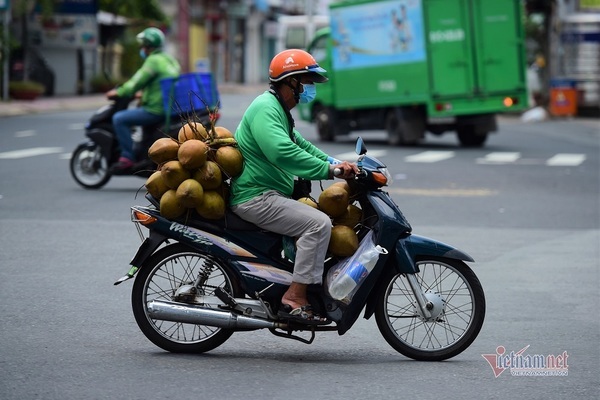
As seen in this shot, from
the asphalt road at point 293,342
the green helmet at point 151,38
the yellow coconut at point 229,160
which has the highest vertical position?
the green helmet at point 151,38

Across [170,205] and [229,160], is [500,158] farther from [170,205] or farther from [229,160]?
[170,205]

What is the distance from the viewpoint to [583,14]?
43.4m

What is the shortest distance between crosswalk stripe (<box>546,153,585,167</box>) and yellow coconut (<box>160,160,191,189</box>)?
16127mm

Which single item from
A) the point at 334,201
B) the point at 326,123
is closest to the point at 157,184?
the point at 334,201

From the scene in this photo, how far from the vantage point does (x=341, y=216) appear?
6.91m

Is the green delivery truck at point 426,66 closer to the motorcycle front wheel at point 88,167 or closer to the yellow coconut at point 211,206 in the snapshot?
the motorcycle front wheel at point 88,167

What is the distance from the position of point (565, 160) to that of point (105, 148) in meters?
10.7

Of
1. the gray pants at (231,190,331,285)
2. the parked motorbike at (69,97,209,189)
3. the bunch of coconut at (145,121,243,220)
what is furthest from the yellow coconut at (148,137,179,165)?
the parked motorbike at (69,97,209,189)

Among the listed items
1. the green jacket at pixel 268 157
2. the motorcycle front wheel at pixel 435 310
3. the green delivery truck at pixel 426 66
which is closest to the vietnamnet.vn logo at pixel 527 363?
the motorcycle front wheel at pixel 435 310

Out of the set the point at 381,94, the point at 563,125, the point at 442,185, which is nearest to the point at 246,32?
the point at 563,125

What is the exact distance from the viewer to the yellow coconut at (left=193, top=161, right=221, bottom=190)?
6.76 metres

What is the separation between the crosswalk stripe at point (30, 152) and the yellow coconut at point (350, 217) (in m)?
14.5

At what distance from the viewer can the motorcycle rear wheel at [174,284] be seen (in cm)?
689

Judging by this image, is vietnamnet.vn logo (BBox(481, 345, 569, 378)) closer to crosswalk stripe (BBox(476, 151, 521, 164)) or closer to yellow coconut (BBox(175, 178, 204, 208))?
yellow coconut (BBox(175, 178, 204, 208))
